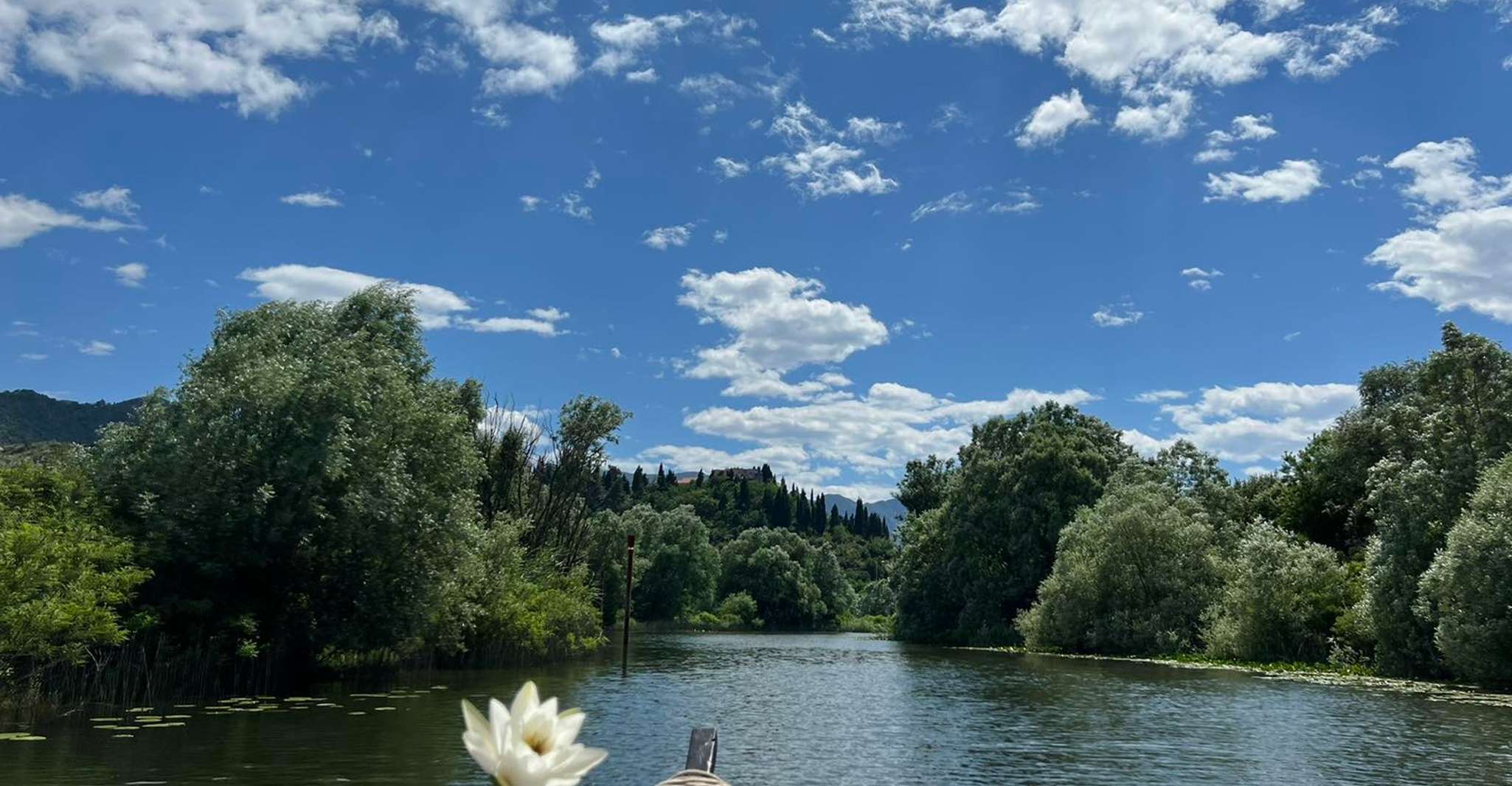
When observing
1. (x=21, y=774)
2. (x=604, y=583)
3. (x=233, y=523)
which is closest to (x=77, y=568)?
(x=233, y=523)

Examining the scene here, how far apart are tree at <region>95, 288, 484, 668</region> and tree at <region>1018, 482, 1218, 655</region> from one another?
38.2 meters

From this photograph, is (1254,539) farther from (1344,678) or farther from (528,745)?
(528,745)

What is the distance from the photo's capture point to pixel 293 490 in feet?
98.3

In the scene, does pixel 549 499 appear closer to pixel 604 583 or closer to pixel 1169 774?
pixel 604 583

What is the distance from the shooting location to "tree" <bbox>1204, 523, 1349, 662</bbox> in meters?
48.2

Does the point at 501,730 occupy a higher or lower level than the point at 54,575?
lower

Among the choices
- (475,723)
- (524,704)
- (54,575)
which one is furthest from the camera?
(54,575)

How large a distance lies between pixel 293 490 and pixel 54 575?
814 cm

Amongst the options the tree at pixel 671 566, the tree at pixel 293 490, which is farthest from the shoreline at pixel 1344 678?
the tree at pixel 671 566

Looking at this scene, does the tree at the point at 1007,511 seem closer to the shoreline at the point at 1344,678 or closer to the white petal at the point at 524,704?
the shoreline at the point at 1344,678

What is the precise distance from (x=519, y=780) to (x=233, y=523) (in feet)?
99.0

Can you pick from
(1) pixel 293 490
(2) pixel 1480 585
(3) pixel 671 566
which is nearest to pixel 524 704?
(1) pixel 293 490

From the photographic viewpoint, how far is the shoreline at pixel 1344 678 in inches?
1297

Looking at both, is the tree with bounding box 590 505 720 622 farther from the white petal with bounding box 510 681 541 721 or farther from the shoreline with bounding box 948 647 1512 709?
the white petal with bounding box 510 681 541 721
